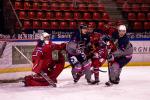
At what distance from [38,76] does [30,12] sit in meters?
6.59

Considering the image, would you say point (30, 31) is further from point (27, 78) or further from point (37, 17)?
point (27, 78)

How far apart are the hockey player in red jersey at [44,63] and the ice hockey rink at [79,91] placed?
230 millimetres

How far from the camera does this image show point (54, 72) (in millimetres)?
8945

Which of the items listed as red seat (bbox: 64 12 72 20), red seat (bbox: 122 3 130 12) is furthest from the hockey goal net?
red seat (bbox: 122 3 130 12)

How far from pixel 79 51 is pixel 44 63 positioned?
0.79 m

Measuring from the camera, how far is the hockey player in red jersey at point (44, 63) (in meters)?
8.63

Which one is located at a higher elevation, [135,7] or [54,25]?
[135,7]

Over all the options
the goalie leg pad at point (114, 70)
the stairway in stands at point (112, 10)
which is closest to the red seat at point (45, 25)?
the stairway in stands at point (112, 10)

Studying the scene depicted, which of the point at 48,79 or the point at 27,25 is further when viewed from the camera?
the point at 27,25

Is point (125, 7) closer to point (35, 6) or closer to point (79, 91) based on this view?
point (35, 6)

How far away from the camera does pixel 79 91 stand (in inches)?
319

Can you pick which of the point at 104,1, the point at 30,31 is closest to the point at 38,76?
the point at 30,31

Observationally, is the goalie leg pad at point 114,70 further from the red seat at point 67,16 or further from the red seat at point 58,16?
the red seat at point 67,16

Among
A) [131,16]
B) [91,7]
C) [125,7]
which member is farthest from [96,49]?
[125,7]
